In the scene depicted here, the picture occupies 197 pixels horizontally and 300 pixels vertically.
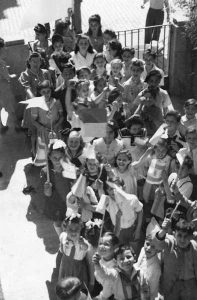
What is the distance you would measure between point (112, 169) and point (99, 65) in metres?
2.69

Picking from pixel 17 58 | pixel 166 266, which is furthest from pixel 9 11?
pixel 166 266

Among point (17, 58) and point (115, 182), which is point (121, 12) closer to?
point (17, 58)

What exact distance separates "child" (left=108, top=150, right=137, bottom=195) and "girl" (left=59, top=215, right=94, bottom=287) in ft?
3.22

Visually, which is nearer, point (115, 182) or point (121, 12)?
point (115, 182)

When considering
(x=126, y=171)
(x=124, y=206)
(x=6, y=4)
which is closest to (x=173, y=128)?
(x=126, y=171)

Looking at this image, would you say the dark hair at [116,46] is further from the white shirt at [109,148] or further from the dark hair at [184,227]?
the dark hair at [184,227]

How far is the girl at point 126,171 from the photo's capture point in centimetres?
669

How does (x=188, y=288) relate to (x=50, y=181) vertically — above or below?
below

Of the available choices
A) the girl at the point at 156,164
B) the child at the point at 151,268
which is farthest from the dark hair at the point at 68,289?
the girl at the point at 156,164

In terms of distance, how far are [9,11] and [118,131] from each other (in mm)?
10538

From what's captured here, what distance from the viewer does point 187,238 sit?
562 cm

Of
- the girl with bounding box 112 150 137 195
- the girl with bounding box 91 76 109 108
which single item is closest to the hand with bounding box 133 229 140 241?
the girl with bounding box 112 150 137 195

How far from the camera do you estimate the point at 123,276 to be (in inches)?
220

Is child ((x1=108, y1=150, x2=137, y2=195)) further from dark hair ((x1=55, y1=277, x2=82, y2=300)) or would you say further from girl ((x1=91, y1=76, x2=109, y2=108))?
dark hair ((x1=55, y1=277, x2=82, y2=300))
